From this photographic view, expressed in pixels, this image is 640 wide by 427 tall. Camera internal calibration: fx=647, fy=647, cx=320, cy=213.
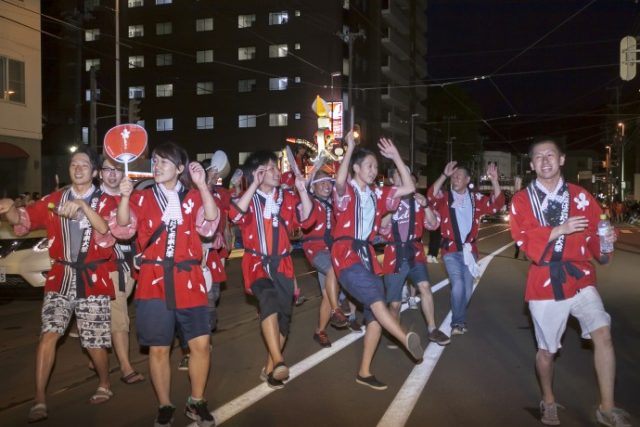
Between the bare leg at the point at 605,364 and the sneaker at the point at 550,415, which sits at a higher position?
the bare leg at the point at 605,364

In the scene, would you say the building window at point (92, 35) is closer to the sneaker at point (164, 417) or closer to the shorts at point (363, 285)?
the shorts at point (363, 285)

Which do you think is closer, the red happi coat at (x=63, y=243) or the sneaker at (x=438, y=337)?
the red happi coat at (x=63, y=243)

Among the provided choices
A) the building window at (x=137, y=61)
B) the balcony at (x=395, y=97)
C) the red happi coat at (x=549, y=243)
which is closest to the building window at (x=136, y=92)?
the building window at (x=137, y=61)

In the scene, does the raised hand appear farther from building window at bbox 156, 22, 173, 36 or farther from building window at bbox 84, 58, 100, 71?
building window at bbox 84, 58, 100, 71

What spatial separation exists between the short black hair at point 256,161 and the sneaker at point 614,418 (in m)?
3.21

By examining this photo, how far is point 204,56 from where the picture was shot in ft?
157

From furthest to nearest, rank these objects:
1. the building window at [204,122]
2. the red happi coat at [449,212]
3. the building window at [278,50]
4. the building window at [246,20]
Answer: the building window at [204,122] < the building window at [246,20] < the building window at [278,50] < the red happi coat at [449,212]

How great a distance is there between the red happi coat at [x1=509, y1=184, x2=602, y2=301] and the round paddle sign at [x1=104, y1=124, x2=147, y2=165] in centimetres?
287

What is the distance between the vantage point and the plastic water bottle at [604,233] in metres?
4.66

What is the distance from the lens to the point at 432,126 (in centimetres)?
7225

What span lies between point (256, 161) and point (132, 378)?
229 cm

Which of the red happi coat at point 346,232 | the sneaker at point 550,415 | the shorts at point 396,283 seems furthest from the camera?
the shorts at point 396,283

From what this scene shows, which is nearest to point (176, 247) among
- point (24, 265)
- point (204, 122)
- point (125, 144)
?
point (125, 144)

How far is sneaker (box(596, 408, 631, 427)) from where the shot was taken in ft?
14.8
